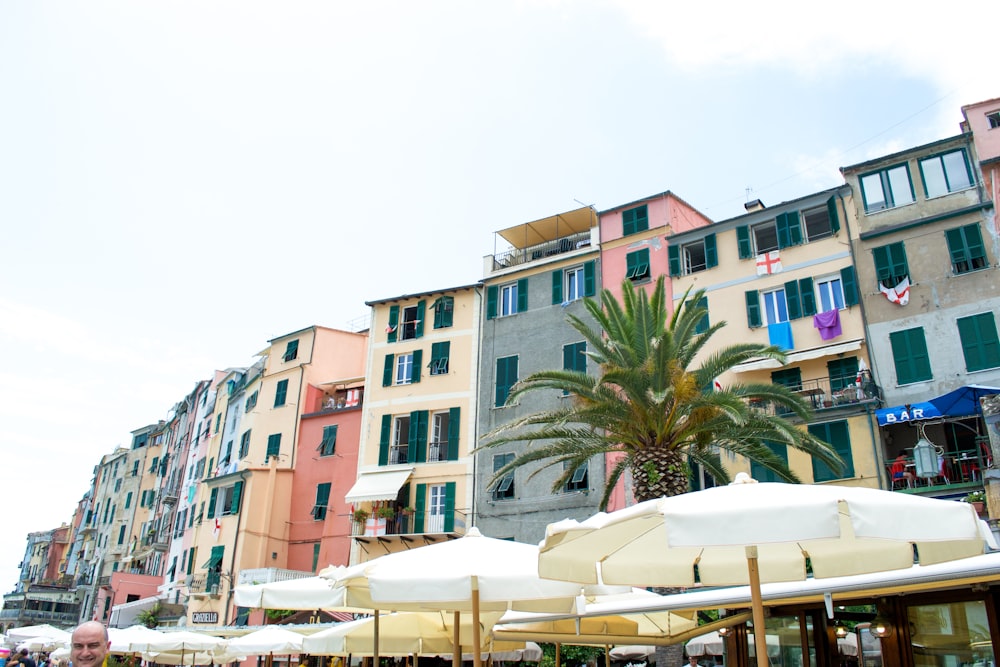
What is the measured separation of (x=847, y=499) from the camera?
5.97 metres

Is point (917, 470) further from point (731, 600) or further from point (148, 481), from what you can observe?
A: point (148, 481)

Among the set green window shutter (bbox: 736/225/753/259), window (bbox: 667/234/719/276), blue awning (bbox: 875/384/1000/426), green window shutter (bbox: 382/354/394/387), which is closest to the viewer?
blue awning (bbox: 875/384/1000/426)

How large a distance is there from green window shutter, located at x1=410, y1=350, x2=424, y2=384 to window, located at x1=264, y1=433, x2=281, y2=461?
8.57 meters

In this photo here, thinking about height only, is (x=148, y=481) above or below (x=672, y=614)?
above

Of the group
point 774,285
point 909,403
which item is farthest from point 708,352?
point 909,403

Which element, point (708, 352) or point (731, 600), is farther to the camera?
point (708, 352)

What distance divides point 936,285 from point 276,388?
1168 inches

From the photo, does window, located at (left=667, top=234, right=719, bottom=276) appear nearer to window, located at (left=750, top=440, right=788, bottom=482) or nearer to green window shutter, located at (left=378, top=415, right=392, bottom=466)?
window, located at (left=750, top=440, right=788, bottom=482)

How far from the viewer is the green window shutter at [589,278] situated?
3247 centimetres

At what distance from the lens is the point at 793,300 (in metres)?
27.3

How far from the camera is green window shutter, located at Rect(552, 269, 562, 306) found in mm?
33344

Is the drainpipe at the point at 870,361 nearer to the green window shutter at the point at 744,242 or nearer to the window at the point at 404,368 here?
the green window shutter at the point at 744,242

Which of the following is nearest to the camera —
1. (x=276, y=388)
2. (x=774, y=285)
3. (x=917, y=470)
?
(x=917, y=470)

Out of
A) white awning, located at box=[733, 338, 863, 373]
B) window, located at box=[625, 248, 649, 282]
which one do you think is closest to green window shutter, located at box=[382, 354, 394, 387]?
window, located at box=[625, 248, 649, 282]
